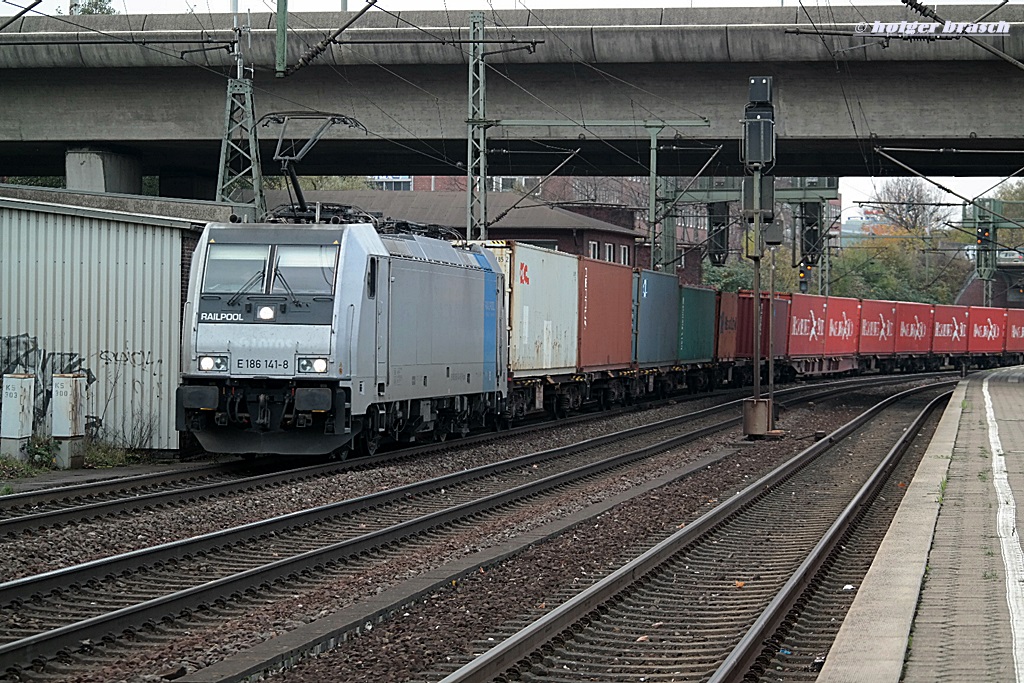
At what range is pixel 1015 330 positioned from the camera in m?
72.9

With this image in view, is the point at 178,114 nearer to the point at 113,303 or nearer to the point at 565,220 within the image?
the point at 113,303

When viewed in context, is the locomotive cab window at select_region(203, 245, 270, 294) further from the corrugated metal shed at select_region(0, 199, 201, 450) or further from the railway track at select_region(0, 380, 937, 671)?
the railway track at select_region(0, 380, 937, 671)

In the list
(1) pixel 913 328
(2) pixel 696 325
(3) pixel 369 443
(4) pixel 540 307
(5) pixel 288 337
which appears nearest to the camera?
(5) pixel 288 337

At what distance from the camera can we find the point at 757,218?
21594 millimetres

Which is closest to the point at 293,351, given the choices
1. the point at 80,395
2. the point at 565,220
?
the point at 80,395

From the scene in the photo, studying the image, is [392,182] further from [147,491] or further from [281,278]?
[147,491]

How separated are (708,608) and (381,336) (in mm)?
8682

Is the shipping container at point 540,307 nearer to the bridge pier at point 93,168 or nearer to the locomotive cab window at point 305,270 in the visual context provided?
the locomotive cab window at point 305,270

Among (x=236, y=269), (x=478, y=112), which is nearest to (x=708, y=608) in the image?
(x=236, y=269)

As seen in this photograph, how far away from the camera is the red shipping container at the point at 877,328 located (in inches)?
2109

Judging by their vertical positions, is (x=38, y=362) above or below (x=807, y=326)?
below

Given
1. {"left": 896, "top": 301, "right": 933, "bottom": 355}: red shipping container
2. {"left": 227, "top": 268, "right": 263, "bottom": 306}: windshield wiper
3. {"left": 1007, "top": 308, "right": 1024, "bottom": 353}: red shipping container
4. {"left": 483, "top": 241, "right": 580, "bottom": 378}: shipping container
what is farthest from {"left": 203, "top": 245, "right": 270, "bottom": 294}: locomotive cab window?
{"left": 1007, "top": 308, "right": 1024, "bottom": 353}: red shipping container

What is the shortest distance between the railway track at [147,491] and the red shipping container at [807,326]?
90.8ft

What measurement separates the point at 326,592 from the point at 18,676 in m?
2.80
